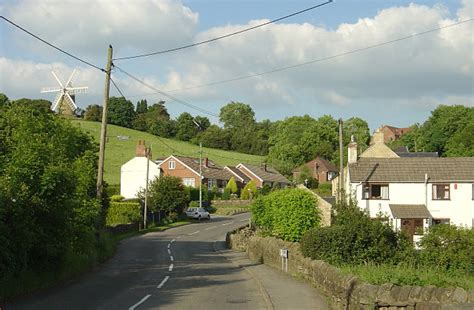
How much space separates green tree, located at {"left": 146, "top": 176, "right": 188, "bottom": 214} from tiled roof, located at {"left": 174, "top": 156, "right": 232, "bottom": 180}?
28719mm

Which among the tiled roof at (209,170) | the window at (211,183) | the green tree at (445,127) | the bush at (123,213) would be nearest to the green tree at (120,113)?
the tiled roof at (209,170)

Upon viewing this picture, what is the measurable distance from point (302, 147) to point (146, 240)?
283ft

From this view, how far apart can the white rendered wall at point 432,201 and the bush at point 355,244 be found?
84.0 ft

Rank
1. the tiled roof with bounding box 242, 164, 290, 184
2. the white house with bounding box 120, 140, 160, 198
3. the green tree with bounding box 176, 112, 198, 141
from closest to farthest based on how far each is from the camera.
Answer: the white house with bounding box 120, 140, 160, 198 < the tiled roof with bounding box 242, 164, 290, 184 < the green tree with bounding box 176, 112, 198, 141

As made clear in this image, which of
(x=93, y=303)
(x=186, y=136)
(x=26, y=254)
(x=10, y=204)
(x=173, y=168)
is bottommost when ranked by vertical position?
(x=93, y=303)

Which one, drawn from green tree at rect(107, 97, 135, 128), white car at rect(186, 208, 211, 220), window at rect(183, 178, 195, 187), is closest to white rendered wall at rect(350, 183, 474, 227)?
white car at rect(186, 208, 211, 220)

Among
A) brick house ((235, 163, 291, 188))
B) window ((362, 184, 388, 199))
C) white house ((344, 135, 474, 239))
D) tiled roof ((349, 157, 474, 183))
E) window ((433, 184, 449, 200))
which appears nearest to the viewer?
white house ((344, 135, 474, 239))

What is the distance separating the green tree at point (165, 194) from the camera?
66.9 metres

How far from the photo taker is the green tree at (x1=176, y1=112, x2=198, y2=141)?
148 metres

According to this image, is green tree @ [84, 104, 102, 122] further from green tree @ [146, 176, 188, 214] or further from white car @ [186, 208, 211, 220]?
green tree @ [146, 176, 188, 214]

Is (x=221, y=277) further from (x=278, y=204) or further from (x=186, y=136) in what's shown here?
(x=186, y=136)

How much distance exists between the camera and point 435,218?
1955 inches

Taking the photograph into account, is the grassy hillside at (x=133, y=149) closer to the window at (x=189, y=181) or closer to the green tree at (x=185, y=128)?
the green tree at (x=185, y=128)

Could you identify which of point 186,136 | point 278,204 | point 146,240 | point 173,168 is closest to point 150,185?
point 146,240
